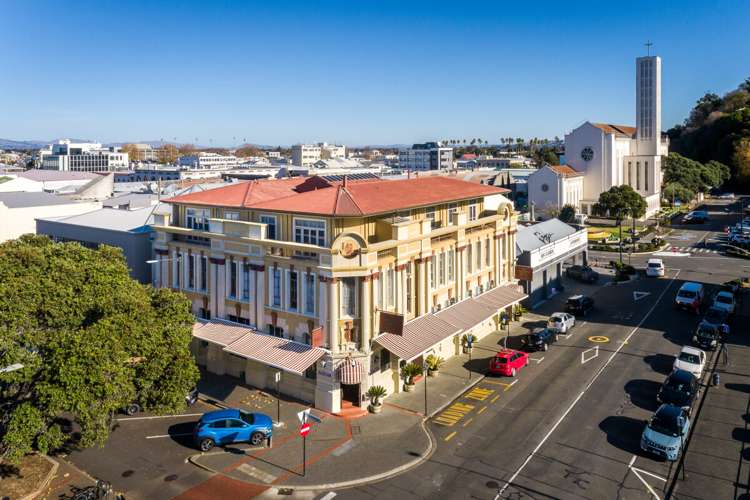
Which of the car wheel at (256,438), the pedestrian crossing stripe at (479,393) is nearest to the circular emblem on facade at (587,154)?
the pedestrian crossing stripe at (479,393)

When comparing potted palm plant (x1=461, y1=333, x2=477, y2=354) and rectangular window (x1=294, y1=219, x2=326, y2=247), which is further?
potted palm plant (x1=461, y1=333, x2=477, y2=354)

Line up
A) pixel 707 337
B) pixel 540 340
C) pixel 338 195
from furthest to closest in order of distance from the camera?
pixel 540 340 < pixel 707 337 < pixel 338 195

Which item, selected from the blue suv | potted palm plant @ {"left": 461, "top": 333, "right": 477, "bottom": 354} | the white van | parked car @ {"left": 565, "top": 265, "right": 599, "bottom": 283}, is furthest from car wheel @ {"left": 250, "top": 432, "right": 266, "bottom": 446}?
the white van

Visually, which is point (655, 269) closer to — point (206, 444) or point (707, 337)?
point (707, 337)

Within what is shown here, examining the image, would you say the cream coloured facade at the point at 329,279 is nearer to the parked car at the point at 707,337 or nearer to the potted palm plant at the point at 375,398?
the potted palm plant at the point at 375,398

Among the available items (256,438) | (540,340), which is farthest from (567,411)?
(256,438)

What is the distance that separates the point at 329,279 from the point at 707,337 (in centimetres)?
2836

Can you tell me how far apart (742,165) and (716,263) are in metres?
79.0

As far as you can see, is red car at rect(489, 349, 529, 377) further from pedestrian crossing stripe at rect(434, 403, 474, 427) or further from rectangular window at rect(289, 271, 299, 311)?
rectangular window at rect(289, 271, 299, 311)

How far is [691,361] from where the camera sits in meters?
39.0

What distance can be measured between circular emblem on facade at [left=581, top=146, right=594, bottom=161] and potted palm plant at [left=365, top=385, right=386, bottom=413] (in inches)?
4004

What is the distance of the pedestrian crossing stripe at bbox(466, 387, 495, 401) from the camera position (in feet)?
119

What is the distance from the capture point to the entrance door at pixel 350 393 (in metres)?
35.1

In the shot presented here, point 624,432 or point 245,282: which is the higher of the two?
point 245,282
